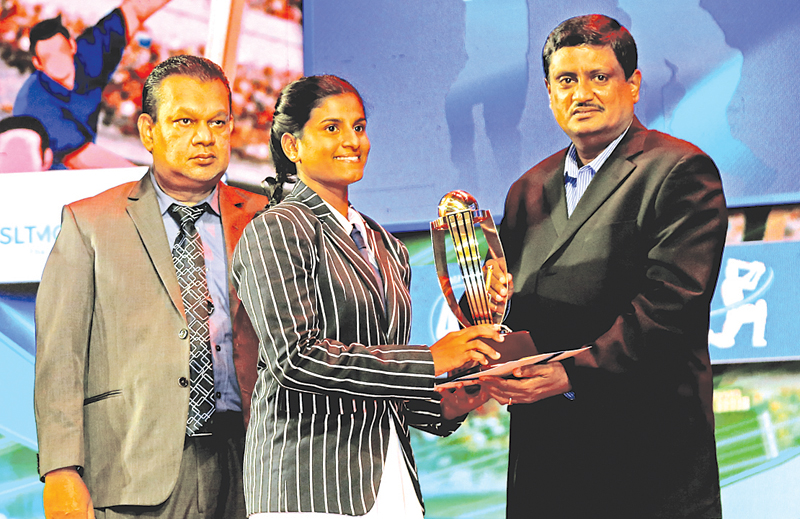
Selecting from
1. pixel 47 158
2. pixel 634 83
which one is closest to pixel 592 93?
pixel 634 83

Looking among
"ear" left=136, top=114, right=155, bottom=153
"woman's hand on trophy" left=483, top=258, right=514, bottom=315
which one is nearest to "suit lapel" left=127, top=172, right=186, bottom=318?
"ear" left=136, top=114, right=155, bottom=153

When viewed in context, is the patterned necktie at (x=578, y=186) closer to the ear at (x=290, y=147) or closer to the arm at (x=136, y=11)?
the ear at (x=290, y=147)

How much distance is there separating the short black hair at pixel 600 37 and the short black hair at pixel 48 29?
6.68 ft

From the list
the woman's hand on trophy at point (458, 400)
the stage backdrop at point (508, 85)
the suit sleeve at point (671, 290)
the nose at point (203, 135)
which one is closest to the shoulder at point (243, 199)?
the nose at point (203, 135)

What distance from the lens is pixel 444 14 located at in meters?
2.91

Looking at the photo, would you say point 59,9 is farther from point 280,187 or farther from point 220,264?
point 280,187

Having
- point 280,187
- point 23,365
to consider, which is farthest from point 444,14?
point 23,365

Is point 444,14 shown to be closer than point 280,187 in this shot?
No

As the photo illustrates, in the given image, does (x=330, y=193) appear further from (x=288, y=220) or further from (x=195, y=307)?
(x=195, y=307)

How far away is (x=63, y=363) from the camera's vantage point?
2.04 m

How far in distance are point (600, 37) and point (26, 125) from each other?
2.26 m

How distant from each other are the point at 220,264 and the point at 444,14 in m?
1.32

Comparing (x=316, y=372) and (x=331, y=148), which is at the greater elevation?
(x=331, y=148)

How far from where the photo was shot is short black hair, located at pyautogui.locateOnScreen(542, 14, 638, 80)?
2.24m
